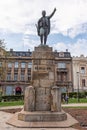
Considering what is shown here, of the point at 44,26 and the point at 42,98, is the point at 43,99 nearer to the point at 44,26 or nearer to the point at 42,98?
the point at 42,98

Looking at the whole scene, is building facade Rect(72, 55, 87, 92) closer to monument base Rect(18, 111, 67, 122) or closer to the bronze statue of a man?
the bronze statue of a man

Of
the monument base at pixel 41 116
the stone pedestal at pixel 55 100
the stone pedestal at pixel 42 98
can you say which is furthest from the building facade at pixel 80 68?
the monument base at pixel 41 116

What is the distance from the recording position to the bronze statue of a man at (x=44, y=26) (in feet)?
48.9

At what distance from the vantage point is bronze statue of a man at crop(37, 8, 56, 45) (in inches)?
587

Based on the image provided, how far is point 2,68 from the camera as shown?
33688 mm

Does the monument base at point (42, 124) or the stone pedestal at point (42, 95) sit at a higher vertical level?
the stone pedestal at point (42, 95)

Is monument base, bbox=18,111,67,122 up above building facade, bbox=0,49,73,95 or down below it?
below

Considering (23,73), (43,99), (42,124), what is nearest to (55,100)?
(43,99)

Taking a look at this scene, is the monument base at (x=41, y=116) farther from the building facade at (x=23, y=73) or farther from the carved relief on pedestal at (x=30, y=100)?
the building facade at (x=23, y=73)

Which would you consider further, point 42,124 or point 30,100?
point 30,100

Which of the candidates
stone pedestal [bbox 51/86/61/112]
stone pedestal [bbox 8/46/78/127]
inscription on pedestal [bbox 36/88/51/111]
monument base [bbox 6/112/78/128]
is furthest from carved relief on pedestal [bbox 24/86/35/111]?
stone pedestal [bbox 51/86/61/112]

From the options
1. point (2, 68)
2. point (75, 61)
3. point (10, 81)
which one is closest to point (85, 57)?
point (75, 61)

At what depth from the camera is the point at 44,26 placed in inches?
591

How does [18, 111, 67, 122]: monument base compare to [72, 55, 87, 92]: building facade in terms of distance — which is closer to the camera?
[18, 111, 67, 122]: monument base
